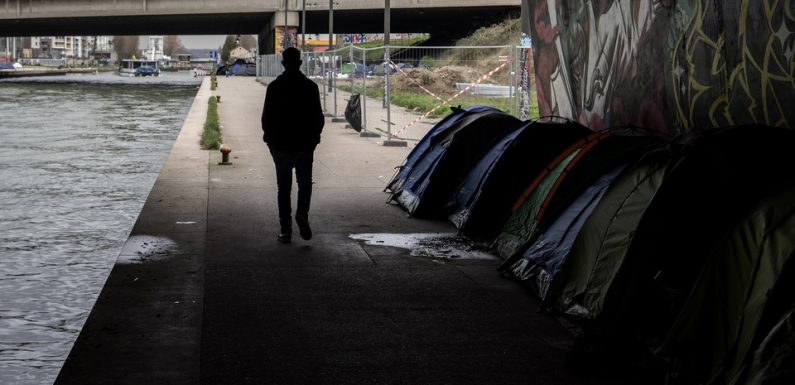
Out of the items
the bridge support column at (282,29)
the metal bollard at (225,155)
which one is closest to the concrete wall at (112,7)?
the bridge support column at (282,29)

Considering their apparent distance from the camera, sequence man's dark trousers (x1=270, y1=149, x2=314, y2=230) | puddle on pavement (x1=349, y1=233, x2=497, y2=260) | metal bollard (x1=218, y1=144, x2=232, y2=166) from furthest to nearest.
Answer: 1. metal bollard (x1=218, y1=144, x2=232, y2=166)
2. man's dark trousers (x1=270, y1=149, x2=314, y2=230)
3. puddle on pavement (x1=349, y1=233, x2=497, y2=260)

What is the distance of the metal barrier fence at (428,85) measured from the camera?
2110 cm

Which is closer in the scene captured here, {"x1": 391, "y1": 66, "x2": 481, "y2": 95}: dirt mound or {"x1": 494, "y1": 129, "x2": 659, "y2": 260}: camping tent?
{"x1": 494, "y1": 129, "x2": 659, "y2": 260}: camping tent

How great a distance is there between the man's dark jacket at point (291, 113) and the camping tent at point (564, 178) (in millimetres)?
2152

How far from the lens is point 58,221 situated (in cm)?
1359

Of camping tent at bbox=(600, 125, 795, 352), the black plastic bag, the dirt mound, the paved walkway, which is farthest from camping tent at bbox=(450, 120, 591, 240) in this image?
the dirt mound

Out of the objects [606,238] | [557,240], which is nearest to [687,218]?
[606,238]

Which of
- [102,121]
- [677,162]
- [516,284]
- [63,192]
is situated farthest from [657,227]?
[102,121]

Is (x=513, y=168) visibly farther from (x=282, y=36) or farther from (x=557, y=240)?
(x=282, y=36)

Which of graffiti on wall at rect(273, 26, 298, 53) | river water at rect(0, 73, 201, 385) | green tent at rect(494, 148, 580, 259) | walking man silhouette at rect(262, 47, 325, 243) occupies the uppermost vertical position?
graffiti on wall at rect(273, 26, 298, 53)

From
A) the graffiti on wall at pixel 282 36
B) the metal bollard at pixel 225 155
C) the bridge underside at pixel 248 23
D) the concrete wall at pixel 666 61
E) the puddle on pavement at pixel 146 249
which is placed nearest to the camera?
the concrete wall at pixel 666 61

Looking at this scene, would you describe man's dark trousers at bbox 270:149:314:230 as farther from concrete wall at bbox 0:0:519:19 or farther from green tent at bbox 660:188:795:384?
concrete wall at bbox 0:0:519:19

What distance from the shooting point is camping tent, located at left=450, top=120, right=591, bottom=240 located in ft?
35.7

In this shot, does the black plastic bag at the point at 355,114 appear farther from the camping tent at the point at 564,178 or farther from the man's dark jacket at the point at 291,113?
the camping tent at the point at 564,178
